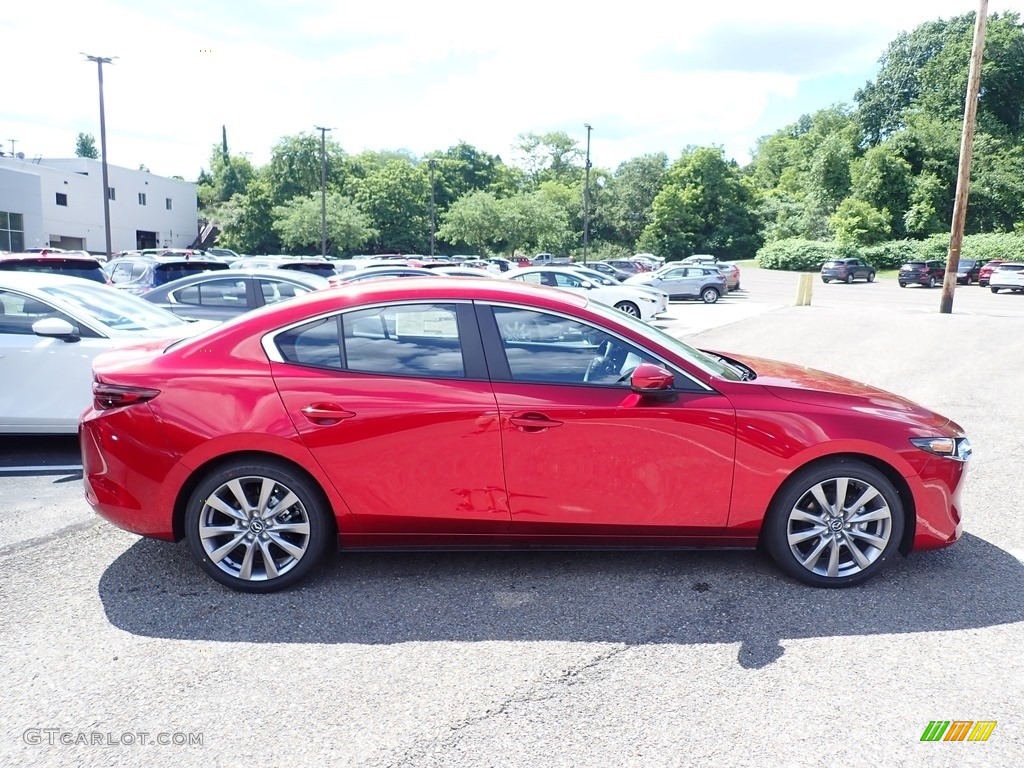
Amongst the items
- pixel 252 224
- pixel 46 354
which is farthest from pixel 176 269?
pixel 252 224

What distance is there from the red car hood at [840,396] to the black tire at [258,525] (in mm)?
2387

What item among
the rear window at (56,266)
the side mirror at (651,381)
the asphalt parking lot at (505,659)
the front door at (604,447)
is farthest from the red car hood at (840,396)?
the rear window at (56,266)

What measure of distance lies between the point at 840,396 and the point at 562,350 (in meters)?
1.46

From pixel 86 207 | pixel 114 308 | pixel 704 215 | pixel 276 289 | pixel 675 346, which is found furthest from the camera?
pixel 704 215

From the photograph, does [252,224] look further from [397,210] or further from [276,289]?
[276,289]

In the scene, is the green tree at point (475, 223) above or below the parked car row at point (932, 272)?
above

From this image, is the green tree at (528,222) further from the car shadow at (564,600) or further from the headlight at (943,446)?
the headlight at (943,446)

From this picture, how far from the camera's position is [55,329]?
20.2ft

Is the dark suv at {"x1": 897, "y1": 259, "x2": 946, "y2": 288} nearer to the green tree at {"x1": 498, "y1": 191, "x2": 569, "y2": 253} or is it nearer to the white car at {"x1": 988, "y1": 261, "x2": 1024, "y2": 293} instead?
the white car at {"x1": 988, "y1": 261, "x2": 1024, "y2": 293}

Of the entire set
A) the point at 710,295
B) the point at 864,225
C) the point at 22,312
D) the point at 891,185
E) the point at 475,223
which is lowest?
the point at 710,295

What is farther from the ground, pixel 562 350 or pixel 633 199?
pixel 633 199

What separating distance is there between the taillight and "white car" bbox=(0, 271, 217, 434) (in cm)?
222

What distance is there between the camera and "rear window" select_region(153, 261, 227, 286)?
16484 mm

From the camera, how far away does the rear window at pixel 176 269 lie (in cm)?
1648
